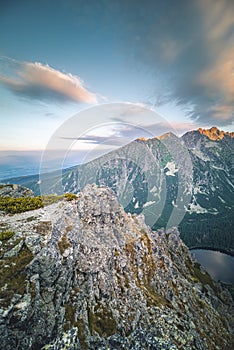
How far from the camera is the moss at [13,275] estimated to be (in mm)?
20097

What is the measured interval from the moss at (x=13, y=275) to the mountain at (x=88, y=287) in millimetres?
108

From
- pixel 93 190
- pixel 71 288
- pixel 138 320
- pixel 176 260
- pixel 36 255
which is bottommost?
pixel 176 260

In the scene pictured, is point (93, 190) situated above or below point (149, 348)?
above

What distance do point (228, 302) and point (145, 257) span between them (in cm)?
7227

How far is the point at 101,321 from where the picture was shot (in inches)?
1225

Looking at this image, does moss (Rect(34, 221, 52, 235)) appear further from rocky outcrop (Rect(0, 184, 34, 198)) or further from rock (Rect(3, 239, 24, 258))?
rocky outcrop (Rect(0, 184, 34, 198))

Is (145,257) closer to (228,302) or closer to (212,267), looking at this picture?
(228,302)

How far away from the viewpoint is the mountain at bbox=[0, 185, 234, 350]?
21734 mm

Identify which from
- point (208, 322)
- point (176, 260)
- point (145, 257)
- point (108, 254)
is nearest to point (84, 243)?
point (108, 254)

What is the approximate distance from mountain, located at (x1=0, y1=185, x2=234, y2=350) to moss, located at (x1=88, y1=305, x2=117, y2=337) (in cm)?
14

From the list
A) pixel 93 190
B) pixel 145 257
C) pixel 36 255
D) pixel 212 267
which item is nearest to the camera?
Result: pixel 36 255

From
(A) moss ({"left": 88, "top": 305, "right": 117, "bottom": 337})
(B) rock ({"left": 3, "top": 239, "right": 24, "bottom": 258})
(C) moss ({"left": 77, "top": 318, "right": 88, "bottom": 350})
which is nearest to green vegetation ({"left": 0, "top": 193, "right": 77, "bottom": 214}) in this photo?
(B) rock ({"left": 3, "top": 239, "right": 24, "bottom": 258})

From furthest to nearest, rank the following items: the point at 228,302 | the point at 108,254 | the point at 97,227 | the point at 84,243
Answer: the point at 228,302
the point at 97,227
the point at 108,254
the point at 84,243

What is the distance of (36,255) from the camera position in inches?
1010
